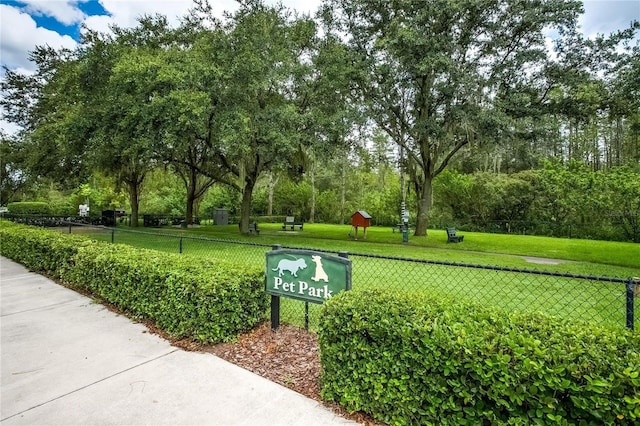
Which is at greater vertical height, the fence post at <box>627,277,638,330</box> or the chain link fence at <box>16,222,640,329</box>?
the fence post at <box>627,277,638,330</box>

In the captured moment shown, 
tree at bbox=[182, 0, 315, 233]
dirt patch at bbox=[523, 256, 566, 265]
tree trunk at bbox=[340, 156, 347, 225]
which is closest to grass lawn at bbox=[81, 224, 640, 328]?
dirt patch at bbox=[523, 256, 566, 265]

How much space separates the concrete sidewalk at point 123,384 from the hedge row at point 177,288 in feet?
0.92

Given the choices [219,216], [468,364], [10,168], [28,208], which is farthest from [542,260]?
[28,208]

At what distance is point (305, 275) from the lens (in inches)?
142

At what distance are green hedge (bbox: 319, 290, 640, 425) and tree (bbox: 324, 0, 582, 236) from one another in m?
11.7

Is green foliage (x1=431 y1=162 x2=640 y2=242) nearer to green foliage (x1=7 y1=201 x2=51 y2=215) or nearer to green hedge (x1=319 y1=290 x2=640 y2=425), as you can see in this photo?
green hedge (x1=319 y1=290 x2=640 y2=425)

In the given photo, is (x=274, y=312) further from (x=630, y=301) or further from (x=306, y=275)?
(x=630, y=301)

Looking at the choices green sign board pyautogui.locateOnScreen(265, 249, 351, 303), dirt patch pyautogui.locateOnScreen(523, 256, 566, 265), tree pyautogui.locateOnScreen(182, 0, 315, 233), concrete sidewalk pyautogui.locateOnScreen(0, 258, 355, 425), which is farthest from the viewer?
tree pyautogui.locateOnScreen(182, 0, 315, 233)

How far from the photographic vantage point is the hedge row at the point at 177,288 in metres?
3.69

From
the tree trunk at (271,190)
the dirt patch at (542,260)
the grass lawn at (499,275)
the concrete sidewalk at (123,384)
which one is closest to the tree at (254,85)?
the grass lawn at (499,275)

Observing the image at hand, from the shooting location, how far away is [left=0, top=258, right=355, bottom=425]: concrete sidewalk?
2520 millimetres

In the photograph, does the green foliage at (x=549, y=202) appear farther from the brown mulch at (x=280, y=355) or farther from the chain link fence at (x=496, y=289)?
the brown mulch at (x=280, y=355)

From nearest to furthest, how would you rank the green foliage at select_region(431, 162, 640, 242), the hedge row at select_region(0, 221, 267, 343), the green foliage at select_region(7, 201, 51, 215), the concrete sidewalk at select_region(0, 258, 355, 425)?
the concrete sidewalk at select_region(0, 258, 355, 425)
the hedge row at select_region(0, 221, 267, 343)
the green foliage at select_region(431, 162, 640, 242)
the green foliage at select_region(7, 201, 51, 215)

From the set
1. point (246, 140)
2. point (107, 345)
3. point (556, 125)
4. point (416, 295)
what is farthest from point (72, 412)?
point (556, 125)
